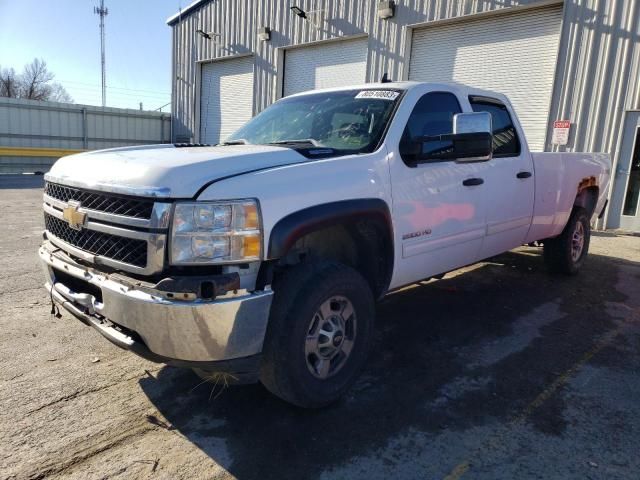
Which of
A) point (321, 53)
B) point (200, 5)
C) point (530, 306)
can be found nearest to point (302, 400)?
point (530, 306)

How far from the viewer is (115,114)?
2223 cm

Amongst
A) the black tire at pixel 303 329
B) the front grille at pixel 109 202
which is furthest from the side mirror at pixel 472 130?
the front grille at pixel 109 202

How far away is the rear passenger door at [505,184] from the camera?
14.6 ft

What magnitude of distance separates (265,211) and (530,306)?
3682 mm

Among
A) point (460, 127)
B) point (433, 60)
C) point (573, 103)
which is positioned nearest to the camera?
point (460, 127)

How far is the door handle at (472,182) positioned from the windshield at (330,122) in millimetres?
874

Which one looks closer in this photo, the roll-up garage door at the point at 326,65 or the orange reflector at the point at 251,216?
the orange reflector at the point at 251,216

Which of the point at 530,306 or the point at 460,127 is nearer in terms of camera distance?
the point at 460,127

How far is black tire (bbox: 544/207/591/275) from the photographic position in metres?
6.12

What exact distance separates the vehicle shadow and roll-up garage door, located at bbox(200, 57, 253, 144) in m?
14.0

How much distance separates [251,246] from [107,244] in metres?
0.85

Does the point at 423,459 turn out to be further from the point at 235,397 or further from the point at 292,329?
the point at 235,397

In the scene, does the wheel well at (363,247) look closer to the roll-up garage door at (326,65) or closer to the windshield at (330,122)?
the windshield at (330,122)

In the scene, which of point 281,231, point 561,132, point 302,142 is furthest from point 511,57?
point 281,231
